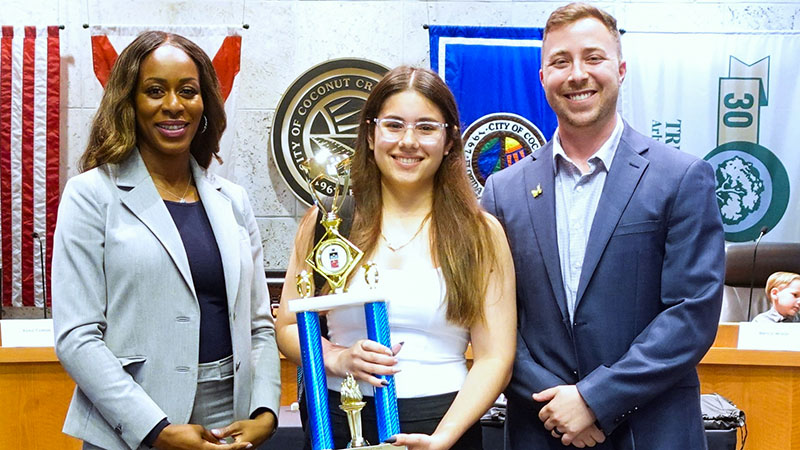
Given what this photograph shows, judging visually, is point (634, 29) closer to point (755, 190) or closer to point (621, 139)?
point (755, 190)

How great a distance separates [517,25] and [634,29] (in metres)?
0.77

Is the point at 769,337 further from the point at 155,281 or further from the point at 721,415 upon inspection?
the point at 155,281

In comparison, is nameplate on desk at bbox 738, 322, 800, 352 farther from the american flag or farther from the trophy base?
the american flag

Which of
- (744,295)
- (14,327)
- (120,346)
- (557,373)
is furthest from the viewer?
(744,295)

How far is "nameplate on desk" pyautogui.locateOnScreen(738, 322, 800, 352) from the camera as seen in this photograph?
2957 millimetres

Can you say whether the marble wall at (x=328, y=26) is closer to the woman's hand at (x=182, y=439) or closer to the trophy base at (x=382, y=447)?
the woman's hand at (x=182, y=439)

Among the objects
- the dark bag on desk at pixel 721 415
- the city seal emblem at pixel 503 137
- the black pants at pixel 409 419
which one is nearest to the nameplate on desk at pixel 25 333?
the black pants at pixel 409 419

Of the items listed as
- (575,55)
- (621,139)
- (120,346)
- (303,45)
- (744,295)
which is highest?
(303,45)

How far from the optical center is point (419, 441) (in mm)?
1647

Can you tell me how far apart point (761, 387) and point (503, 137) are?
106 inches

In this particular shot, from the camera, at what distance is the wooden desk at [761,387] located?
9.55 ft

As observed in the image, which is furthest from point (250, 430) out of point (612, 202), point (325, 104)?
point (325, 104)

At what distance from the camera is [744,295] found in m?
4.28

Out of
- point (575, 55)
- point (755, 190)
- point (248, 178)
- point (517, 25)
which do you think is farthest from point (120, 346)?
point (755, 190)
